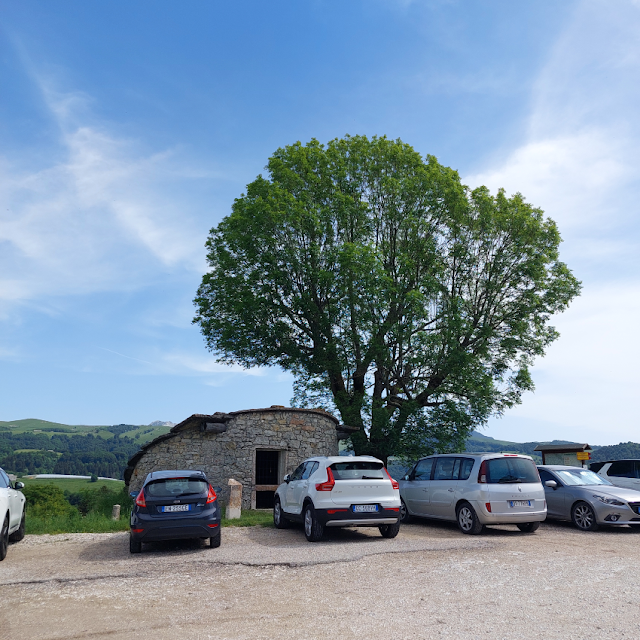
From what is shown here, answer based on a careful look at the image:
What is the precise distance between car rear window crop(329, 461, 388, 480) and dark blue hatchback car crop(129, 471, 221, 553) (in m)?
2.34

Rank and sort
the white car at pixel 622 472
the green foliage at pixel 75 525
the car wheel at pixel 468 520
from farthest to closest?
1. the white car at pixel 622 472
2. the green foliage at pixel 75 525
3. the car wheel at pixel 468 520

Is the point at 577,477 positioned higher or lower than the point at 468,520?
higher

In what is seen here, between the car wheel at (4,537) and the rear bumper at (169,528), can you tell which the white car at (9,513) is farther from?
the rear bumper at (169,528)

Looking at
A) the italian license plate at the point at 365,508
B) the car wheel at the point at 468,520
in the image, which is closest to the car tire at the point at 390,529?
the italian license plate at the point at 365,508

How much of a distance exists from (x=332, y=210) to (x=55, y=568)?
1751cm

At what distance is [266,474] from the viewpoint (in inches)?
820

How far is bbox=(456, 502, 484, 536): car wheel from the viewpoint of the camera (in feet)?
37.7

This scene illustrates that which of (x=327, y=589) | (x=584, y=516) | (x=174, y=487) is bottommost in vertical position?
(x=327, y=589)

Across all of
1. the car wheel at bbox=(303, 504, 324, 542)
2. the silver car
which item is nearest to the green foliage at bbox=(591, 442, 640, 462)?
the silver car

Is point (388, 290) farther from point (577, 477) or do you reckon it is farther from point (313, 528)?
point (313, 528)

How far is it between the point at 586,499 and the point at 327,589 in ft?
27.9

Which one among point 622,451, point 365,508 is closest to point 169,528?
point 365,508

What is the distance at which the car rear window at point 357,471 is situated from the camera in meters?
10.9

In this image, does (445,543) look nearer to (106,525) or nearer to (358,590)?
(358,590)
